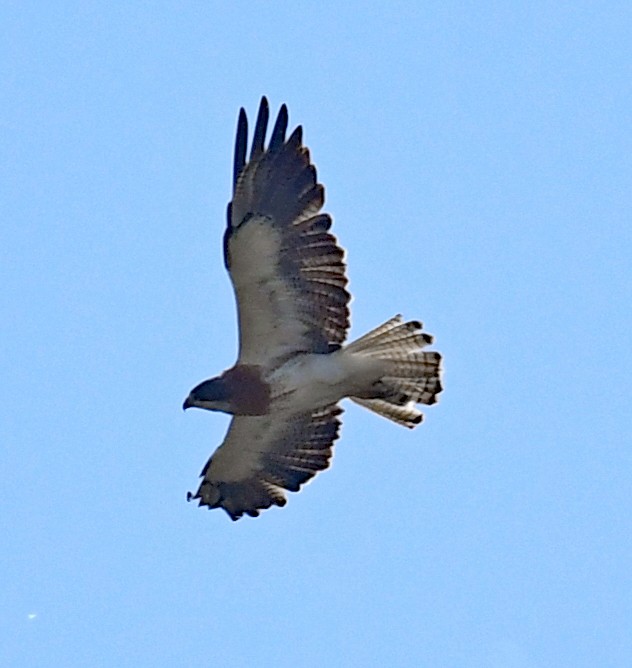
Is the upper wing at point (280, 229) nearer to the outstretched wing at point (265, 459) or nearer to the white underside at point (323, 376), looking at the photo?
the white underside at point (323, 376)

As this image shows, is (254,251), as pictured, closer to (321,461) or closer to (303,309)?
(303,309)

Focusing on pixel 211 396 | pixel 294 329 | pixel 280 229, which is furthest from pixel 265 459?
pixel 280 229

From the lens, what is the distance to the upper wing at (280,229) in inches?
636

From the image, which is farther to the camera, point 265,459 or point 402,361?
point 265,459

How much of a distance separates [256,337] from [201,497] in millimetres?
1717

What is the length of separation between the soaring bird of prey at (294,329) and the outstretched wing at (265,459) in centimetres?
2

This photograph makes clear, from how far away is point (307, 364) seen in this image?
16.4 meters

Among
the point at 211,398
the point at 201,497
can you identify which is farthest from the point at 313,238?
the point at 201,497

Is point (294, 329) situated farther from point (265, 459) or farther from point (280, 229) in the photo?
point (265, 459)

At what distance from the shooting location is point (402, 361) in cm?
1667

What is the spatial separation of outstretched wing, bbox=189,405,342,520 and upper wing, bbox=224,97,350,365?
3.77 feet

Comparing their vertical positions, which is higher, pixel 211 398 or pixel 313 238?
pixel 313 238

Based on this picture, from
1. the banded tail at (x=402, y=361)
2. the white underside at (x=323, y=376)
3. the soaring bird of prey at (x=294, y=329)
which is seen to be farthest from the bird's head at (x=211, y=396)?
→ the banded tail at (x=402, y=361)

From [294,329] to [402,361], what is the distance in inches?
35.4
